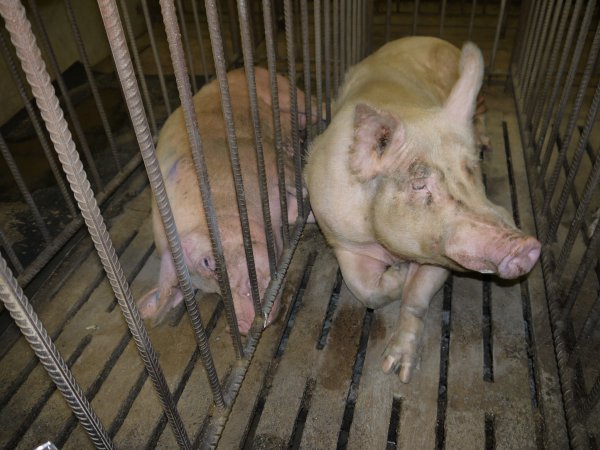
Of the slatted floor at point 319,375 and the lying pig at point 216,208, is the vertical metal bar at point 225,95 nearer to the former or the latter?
the lying pig at point 216,208

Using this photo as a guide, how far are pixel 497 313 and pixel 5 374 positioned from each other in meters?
2.33

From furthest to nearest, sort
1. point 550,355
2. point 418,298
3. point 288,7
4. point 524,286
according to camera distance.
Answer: point 524,286, point 418,298, point 550,355, point 288,7

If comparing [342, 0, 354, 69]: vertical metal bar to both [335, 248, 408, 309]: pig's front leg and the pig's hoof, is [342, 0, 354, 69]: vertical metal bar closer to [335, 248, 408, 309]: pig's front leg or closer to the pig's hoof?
[335, 248, 408, 309]: pig's front leg

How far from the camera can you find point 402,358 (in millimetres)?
2332

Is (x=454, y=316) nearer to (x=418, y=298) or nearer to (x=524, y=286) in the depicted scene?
(x=418, y=298)

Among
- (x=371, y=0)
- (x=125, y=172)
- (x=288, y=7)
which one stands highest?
(x=288, y=7)

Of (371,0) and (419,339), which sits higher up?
(371,0)

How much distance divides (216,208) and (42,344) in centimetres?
173

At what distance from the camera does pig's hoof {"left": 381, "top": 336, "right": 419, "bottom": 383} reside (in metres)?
2.29

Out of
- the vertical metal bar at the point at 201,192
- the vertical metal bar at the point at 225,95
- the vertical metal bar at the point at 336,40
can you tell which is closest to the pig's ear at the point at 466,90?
the vertical metal bar at the point at 336,40

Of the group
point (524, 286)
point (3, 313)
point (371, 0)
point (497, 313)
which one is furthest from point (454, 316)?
point (371, 0)

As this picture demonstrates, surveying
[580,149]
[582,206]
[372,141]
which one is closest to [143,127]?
[372,141]

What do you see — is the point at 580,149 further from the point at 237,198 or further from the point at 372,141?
the point at 237,198

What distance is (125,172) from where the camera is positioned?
3.41 metres
